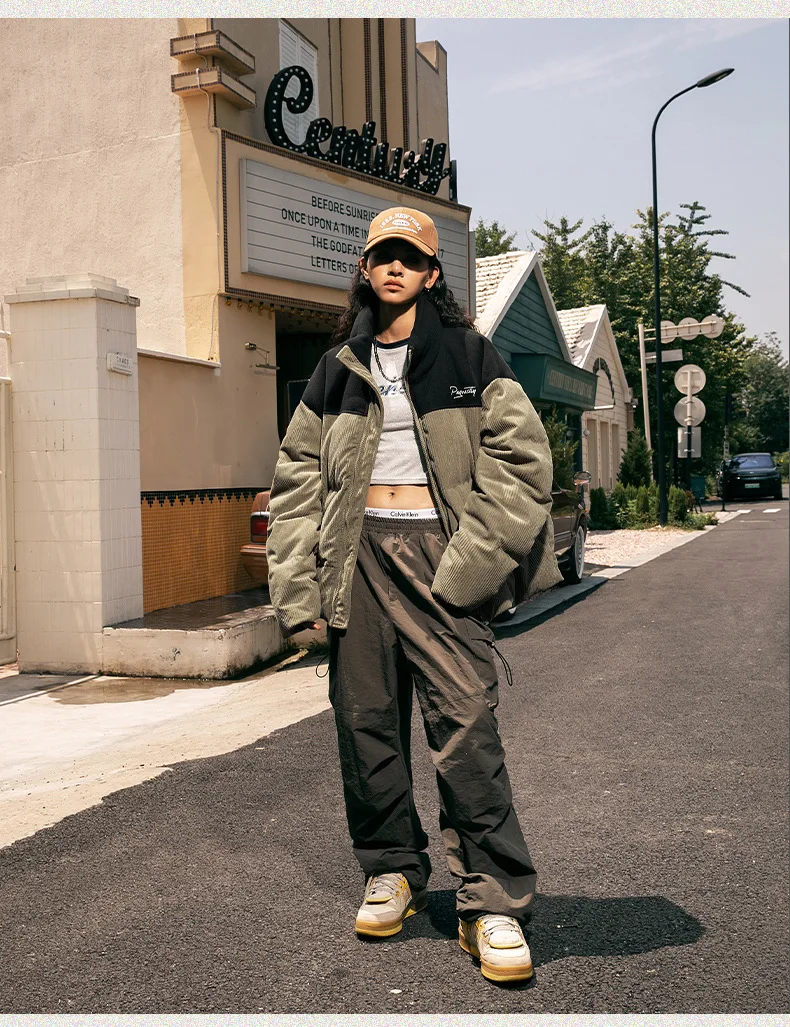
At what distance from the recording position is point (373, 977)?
119 inches

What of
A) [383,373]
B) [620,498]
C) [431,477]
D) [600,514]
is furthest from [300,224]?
[620,498]

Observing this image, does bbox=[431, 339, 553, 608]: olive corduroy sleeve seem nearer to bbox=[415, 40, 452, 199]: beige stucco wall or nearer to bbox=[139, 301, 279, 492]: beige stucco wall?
bbox=[139, 301, 279, 492]: beige stucco wall

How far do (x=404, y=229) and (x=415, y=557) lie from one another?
99cm

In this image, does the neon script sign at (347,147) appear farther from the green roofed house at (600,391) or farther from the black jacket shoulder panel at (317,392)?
the green roofed house at (600,391)

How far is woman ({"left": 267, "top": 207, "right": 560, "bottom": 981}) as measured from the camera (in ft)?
10.1

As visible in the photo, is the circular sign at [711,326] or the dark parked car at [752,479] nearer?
the circular sign at [711,326]

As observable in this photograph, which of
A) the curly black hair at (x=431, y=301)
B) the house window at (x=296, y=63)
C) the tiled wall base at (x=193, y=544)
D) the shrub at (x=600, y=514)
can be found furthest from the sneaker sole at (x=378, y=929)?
the shrub at (x=600, y=514)

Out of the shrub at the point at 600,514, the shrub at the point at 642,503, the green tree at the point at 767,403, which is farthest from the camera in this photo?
the green tree at the point at 767,403

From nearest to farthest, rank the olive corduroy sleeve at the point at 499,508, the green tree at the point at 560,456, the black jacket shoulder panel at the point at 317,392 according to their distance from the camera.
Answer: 1. the olive corduroy sleeve at the point at 499,508
2. the black jacket shoulder panel at the point at 317,392
3. the green tree at the point at 560,456

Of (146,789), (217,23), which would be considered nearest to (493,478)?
(146,789)

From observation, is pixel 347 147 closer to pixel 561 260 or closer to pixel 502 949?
pixel 502 949

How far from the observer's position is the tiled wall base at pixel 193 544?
33.1ft

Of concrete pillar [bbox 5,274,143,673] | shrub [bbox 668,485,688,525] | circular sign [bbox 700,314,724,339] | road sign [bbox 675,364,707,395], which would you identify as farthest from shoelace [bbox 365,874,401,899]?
circular sign [bbox 700,314,724,339]

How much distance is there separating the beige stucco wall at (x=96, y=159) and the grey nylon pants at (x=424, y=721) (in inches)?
361
